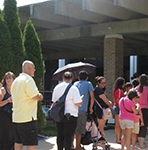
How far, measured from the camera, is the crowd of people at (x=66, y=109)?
5.63 meters

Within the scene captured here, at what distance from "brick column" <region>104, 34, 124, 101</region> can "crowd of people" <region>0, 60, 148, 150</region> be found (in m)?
5.83

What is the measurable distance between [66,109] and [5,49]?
2.99 metres

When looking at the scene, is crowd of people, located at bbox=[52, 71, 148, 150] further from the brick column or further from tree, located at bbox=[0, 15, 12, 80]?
the brick column

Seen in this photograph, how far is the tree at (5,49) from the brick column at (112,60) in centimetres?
683

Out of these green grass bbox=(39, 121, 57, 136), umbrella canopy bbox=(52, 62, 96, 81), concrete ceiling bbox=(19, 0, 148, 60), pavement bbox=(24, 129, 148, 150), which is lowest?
green grass bbox=(39, 121, 57, 136)

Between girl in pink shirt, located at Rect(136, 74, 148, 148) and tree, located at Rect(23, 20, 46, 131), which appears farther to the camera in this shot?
tree, located at Rect(23, 20, 46, 131)

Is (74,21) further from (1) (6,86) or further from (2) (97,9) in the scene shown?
(1) (6,86)

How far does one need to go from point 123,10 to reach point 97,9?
1480 mm

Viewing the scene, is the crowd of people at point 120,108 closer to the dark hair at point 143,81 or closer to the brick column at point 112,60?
the dark hair at point 143,81

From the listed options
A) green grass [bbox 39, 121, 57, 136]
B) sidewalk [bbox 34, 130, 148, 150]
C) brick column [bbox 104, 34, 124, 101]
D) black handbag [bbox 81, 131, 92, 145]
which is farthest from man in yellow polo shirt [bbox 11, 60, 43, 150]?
brick column [bbox 104, 34, 124, 101]

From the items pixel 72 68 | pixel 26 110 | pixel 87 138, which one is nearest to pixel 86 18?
pixel 72 68

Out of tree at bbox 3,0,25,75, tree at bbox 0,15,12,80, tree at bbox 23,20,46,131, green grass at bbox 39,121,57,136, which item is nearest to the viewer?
tree at bbox 0,15,12,80

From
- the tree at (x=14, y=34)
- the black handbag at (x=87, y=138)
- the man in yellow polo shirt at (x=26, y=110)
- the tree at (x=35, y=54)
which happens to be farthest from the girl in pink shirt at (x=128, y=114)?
the tree at (x=14, y=34)

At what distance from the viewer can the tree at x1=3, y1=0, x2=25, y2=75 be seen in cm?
906
